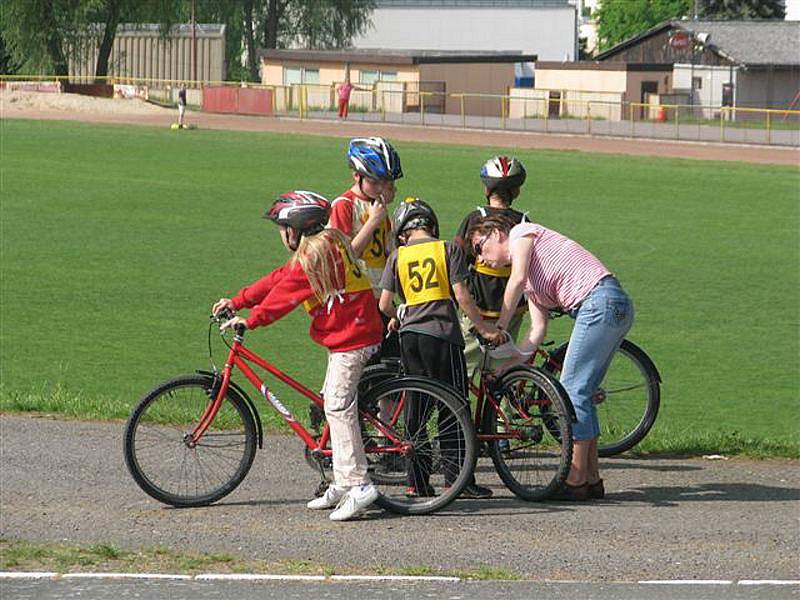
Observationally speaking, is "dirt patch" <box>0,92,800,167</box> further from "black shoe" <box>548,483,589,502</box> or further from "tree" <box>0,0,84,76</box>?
"black shoe" <box>548,483,589,502</box>

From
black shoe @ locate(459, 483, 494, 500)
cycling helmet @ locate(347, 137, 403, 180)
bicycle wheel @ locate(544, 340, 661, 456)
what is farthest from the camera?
bicycle wheel @ locate(544, 340, 661, 456)

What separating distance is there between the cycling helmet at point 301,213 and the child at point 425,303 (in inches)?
20.4

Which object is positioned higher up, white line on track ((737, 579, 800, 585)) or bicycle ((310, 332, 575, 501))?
bicycle ((310, 332, 575, 501))

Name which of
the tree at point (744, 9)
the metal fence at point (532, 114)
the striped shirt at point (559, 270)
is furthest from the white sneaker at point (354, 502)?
the tree at point (744, 9)

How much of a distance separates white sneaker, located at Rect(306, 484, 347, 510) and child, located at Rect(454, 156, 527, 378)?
1300 millimetres

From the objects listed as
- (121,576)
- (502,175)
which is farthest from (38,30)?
(121,576)

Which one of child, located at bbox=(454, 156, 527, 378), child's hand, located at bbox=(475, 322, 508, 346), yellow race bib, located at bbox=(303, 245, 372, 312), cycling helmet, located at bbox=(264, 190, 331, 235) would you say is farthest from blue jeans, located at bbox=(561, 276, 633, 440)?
cycling helmet, located at bbox=(264, 190, 331, 235)

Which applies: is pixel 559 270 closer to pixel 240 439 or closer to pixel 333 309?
pixel 333 309

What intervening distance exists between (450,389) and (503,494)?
97cm

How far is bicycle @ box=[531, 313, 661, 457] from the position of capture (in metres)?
9.34

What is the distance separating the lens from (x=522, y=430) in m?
8.45

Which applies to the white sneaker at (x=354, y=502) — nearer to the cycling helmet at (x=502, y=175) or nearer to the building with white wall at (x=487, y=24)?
the cycling helmet at (x=502, y=175)

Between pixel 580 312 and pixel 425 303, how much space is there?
2.76 feet

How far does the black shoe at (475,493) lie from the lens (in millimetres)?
8484
